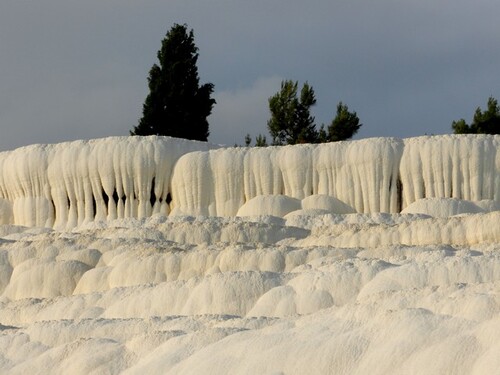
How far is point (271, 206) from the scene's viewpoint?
1103 inches

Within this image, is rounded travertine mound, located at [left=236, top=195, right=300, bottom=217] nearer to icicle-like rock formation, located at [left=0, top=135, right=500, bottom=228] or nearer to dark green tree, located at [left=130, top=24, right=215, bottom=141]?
icicle-like rock formation, located at [left=0, top=135, right=500, bottom=228]

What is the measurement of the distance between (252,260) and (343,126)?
24.7 meters

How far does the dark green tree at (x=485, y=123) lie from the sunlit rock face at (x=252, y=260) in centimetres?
1118

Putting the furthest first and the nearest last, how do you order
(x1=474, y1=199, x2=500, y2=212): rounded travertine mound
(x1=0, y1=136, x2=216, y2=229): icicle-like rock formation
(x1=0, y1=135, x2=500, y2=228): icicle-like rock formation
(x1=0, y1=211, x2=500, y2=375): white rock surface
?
(x1=0, y1=136, x2=216, y2=229): icicle-like rock formation < (x1=0, y1=135, x2=500, y2=228): icicle-like rock formation < (x1=474, y1=199, x2=500, y2=212): rounded travertine mound < (x1=0, y1=211, x2=500, y2=375): white rock surface

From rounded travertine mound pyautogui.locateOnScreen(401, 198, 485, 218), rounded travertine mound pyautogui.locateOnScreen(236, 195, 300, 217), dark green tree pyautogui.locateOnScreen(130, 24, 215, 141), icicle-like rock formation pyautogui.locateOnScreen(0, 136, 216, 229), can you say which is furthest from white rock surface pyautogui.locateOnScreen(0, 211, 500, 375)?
dark green tree pyautogui.locateOnScreen(130, 24, 215, 141)

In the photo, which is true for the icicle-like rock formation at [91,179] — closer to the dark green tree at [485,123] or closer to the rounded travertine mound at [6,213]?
the rounded travertine mound at [6,213]

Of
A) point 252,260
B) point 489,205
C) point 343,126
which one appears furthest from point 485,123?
point 252,260

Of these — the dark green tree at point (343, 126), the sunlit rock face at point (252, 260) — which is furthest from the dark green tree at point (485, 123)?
the sunlit rock face at point (252, 260)

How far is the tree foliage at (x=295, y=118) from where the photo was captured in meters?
41.5

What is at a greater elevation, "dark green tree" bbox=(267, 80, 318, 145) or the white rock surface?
"dark green tree" bbox=(267, 80, 318, 145)

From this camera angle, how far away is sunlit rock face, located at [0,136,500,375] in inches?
362

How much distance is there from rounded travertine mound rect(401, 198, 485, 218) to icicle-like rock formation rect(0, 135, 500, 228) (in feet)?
6.27

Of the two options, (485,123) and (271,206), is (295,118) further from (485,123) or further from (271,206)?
(271,206)

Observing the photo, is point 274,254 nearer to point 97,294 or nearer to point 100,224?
point 97,294
